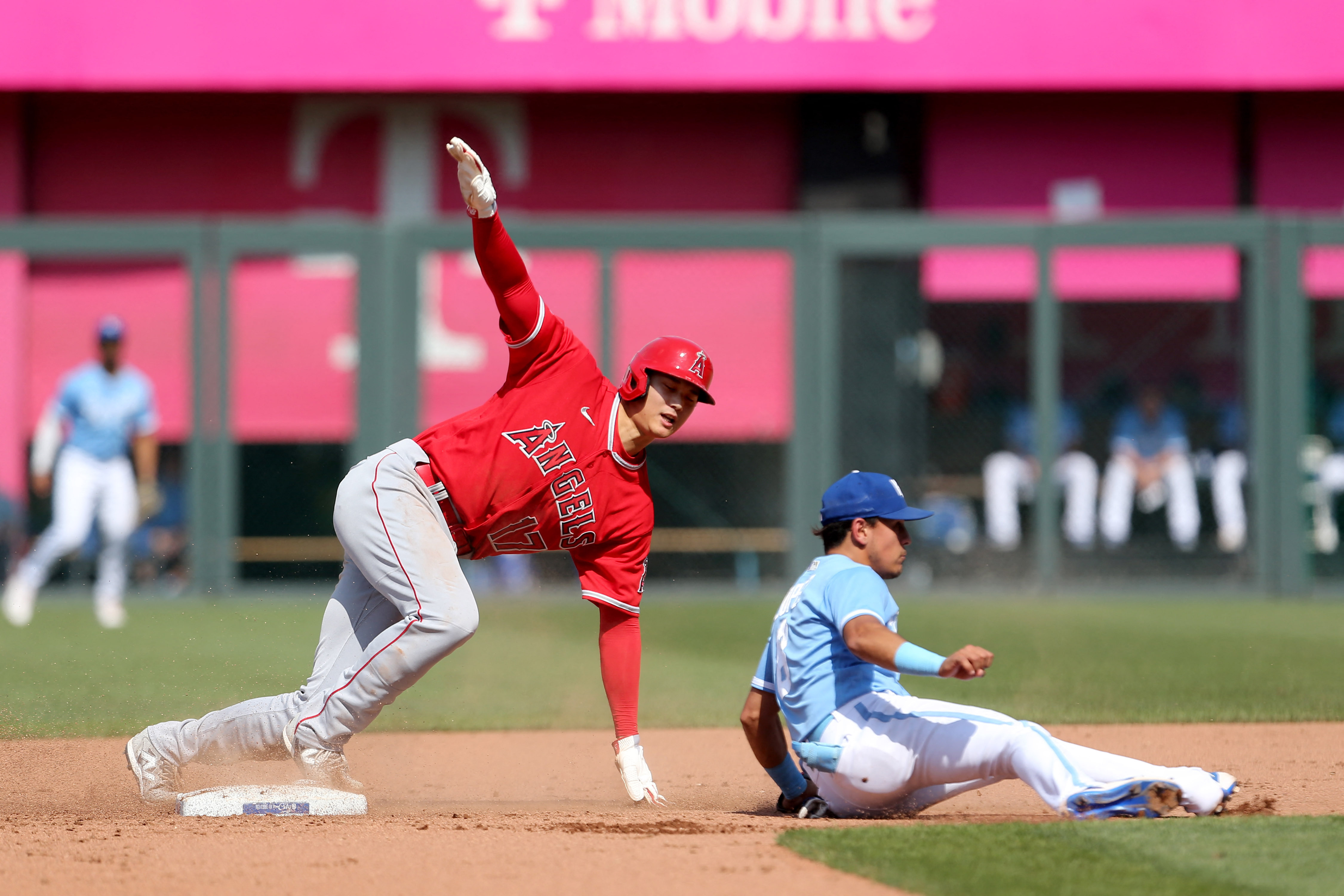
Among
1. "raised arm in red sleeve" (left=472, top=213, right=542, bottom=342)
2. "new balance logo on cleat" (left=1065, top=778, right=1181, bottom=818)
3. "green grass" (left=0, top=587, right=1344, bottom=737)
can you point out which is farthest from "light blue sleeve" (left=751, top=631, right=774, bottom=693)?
"green grass" (left=0, top=587, right=1344, bottom=737)

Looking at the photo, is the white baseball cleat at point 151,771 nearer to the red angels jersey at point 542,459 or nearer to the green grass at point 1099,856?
the red angels jersey at point 542,459

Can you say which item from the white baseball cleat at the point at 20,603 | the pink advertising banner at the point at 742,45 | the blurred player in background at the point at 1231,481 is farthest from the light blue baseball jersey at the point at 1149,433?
the white baseball cleat at the point at 20,603

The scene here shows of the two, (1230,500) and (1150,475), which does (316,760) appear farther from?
(1230,500)

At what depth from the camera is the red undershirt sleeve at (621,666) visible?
4.86 m

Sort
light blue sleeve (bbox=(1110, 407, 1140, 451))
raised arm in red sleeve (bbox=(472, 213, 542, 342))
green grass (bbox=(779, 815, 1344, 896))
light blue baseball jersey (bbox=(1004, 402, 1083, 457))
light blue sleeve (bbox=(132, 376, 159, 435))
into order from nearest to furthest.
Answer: green grass (bbox=(779, 815, 1344, 896)) < raised arm in red sleeve (bbox=(472, 213, 542, 342)) < light blue sleeve (bbox=(132, 376, 159, 435)) < light blue baseball jersey (bbox=(1004, 402, 1083, 457)) < light blue sleeve (bbox=(1110, 407, 1140, 451))

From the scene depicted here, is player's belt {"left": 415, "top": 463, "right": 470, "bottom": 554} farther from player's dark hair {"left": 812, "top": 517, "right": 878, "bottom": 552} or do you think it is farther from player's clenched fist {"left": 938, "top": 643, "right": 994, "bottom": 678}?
player's clenched fist {"left": 938, "top": 643, "right": 994, "bottom": 678}

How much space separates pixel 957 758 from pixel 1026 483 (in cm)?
861

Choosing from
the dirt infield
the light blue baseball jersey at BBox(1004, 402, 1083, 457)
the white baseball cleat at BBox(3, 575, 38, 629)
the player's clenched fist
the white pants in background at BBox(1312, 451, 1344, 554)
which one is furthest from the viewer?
the light blue baseball jersey at BBox(1004, 402, 1083, 457)

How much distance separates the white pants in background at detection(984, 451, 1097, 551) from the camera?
41.3 ft

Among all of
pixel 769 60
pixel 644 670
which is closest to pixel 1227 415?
pixel 769 60

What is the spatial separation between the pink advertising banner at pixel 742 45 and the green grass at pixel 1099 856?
10.4 m

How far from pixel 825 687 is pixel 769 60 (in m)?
10.3

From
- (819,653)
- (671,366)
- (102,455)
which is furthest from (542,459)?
(102,455)

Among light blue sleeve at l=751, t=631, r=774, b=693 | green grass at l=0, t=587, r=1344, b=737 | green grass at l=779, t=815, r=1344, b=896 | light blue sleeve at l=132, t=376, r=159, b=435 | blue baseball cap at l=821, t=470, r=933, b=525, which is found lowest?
green grass at l=0, t=587, r=1344, b=737
